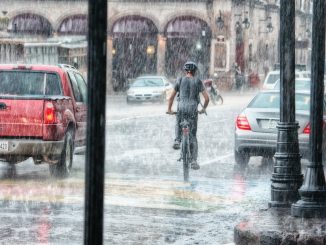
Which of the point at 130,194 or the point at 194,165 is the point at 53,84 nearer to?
the point at 194,165

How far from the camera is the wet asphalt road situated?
923 cm

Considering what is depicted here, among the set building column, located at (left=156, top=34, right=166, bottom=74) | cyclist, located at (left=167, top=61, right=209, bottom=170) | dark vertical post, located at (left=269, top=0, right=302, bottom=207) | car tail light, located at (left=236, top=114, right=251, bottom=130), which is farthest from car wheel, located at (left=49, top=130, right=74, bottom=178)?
building column, located at (left=156, top=34, right=166, bottom=74)

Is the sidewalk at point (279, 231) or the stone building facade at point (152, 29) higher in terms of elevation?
the stone building facade at point (152, 29)

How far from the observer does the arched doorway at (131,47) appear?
61844mm

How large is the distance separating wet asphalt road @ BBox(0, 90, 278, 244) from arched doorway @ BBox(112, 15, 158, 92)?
42.5 meters

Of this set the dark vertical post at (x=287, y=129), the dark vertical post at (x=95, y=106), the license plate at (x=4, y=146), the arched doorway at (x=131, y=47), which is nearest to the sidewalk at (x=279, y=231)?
the dark vertical post at (x=287, y=129)

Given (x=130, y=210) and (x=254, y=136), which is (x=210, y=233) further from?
(x=254, y=136)

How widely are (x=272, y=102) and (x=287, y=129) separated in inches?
244

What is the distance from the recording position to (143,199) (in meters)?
11.7

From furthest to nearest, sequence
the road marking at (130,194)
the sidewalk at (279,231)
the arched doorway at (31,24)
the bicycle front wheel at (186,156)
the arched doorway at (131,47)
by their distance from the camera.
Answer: the arched doorway at (131,47), the arched doorway at (31,24), the bicycle front wheel at (186,156), the road marking at (130,194), the sidewalk at (279,231)

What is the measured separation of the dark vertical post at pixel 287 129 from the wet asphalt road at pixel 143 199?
1.95ft

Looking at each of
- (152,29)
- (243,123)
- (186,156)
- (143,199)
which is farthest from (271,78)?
(152,29)

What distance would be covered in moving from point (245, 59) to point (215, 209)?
56.5 meters

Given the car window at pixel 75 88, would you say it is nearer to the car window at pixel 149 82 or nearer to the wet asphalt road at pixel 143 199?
the wet asphalt road at pixel 143 199
